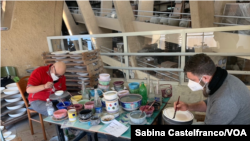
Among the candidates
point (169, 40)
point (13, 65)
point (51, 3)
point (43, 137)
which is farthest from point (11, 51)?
point (169, 40)

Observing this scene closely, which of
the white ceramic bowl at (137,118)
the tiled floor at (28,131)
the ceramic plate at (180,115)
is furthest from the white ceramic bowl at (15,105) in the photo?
the ceramic plate at (180,115)

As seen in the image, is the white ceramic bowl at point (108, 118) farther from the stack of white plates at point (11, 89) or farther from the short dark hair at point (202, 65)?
the stack of white plates at point (11, 89)

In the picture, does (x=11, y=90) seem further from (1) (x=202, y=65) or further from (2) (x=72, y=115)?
(1) (x=202, y=65)

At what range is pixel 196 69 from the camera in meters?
1.38

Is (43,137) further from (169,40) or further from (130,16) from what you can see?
(130,16)

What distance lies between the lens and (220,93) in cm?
129

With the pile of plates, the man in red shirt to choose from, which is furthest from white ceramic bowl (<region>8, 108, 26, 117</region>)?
the man in red shirt

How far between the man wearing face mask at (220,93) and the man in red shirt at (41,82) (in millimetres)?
1691

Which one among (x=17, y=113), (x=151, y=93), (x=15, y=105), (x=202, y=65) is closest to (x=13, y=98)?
(x=15, y=105)

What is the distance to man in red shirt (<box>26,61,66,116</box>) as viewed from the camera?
2.17 meters

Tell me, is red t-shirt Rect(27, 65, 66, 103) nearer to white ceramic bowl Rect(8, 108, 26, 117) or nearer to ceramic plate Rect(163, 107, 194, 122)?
white ceramic bowl Rect(8, 108, 26, 117)

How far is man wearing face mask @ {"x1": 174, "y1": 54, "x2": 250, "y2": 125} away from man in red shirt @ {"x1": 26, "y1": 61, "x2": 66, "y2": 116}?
5.55 ft

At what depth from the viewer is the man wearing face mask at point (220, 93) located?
1.24 meters

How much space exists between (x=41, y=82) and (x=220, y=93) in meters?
2.19
